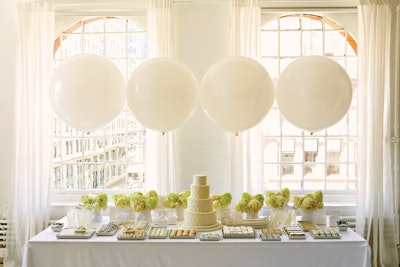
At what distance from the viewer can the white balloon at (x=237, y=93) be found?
265 cm

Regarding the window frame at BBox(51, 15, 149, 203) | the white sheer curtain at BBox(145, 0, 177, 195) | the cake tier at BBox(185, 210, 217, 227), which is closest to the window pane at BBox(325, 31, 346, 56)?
the white sheer curtain at BBox(145, 0, 177, 195)

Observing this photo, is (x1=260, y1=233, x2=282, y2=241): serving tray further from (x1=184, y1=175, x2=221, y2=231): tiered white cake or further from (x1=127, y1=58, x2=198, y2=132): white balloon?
(x1=127, y1=58, x2=198, y2=132): white balloon

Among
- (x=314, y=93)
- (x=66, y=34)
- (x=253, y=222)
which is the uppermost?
(x=66, y=34)

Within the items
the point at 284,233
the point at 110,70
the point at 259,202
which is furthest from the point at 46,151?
the point at 284,233

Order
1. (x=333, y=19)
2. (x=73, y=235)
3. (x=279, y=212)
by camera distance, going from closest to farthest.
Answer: (x=73, y=235) → (x=279, y=212) → (x=333, y=19)

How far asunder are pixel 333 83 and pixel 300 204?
0.89 meters

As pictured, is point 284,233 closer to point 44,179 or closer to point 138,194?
point 138,194

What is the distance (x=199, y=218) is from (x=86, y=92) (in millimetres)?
1057

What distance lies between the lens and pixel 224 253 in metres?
2.64

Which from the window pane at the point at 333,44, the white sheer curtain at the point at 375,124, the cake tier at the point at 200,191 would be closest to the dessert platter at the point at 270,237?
the cake tier at the point at 200,191

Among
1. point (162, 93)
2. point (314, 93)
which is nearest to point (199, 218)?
point (162, 93)

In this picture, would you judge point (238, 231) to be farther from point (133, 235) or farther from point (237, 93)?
point (237, 93)

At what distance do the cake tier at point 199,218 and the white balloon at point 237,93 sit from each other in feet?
1.92

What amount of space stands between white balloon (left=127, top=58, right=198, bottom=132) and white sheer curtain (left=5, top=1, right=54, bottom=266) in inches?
65.8
